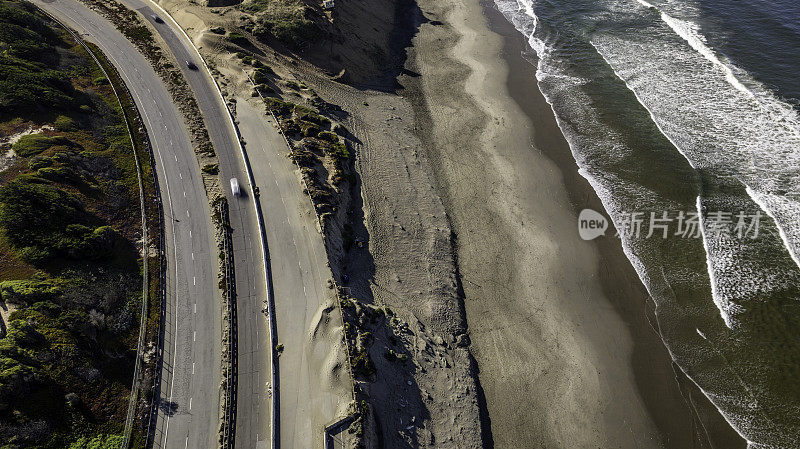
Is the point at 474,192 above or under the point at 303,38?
under

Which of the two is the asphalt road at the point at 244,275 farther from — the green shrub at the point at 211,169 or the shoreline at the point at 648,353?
the shoreline at the point at 648,353

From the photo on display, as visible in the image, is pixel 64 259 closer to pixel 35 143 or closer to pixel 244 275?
pixel 244 275

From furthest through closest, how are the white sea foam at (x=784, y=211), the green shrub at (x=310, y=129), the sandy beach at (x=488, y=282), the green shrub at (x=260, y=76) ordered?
1. the green shrub at (x=260, y=76)
2. the green shrub at (x=310, y=129)
3. the white sea foam at (x=784, y=211)
4. the sandy beach at (x=488, y=282)

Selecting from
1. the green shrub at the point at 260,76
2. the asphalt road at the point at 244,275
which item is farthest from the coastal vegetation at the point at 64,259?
the green shrub at the point at 260,76

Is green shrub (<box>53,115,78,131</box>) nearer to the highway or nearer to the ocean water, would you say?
the highway

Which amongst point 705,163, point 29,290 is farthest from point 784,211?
point 29,290

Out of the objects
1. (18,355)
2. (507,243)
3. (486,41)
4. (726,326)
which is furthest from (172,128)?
(726,326)

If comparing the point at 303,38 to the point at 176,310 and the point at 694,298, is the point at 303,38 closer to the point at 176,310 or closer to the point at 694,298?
the point at 176,310
